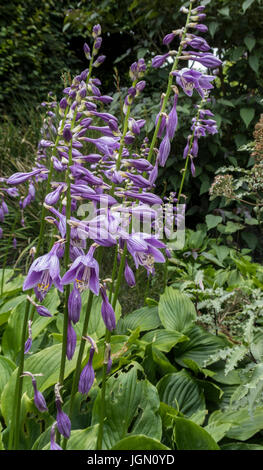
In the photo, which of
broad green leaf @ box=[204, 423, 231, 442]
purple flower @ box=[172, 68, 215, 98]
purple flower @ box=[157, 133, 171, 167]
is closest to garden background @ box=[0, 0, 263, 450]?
broad green leaf @ box=[204, 423, 231, 442]

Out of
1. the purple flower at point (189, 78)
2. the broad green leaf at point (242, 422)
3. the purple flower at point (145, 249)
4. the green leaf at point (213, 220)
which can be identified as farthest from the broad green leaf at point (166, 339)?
the green leaf at point (213, 220)

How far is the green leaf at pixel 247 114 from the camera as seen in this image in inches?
180

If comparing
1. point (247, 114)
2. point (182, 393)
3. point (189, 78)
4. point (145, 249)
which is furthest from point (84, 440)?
point (247, 114)

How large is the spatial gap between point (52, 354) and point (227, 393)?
956mm

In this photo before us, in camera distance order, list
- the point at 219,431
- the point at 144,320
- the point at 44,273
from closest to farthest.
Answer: the point at 44,273
the point at 219,431
the point at 144,320

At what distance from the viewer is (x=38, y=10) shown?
779 cm

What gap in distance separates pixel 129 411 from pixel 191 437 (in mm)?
256

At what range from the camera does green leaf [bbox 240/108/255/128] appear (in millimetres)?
4570

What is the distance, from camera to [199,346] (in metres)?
2.23

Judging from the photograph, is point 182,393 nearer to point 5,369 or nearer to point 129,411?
point 129,411

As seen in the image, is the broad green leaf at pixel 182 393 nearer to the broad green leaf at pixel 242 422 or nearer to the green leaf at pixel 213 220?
the broad green leaf at pixel 242 422
